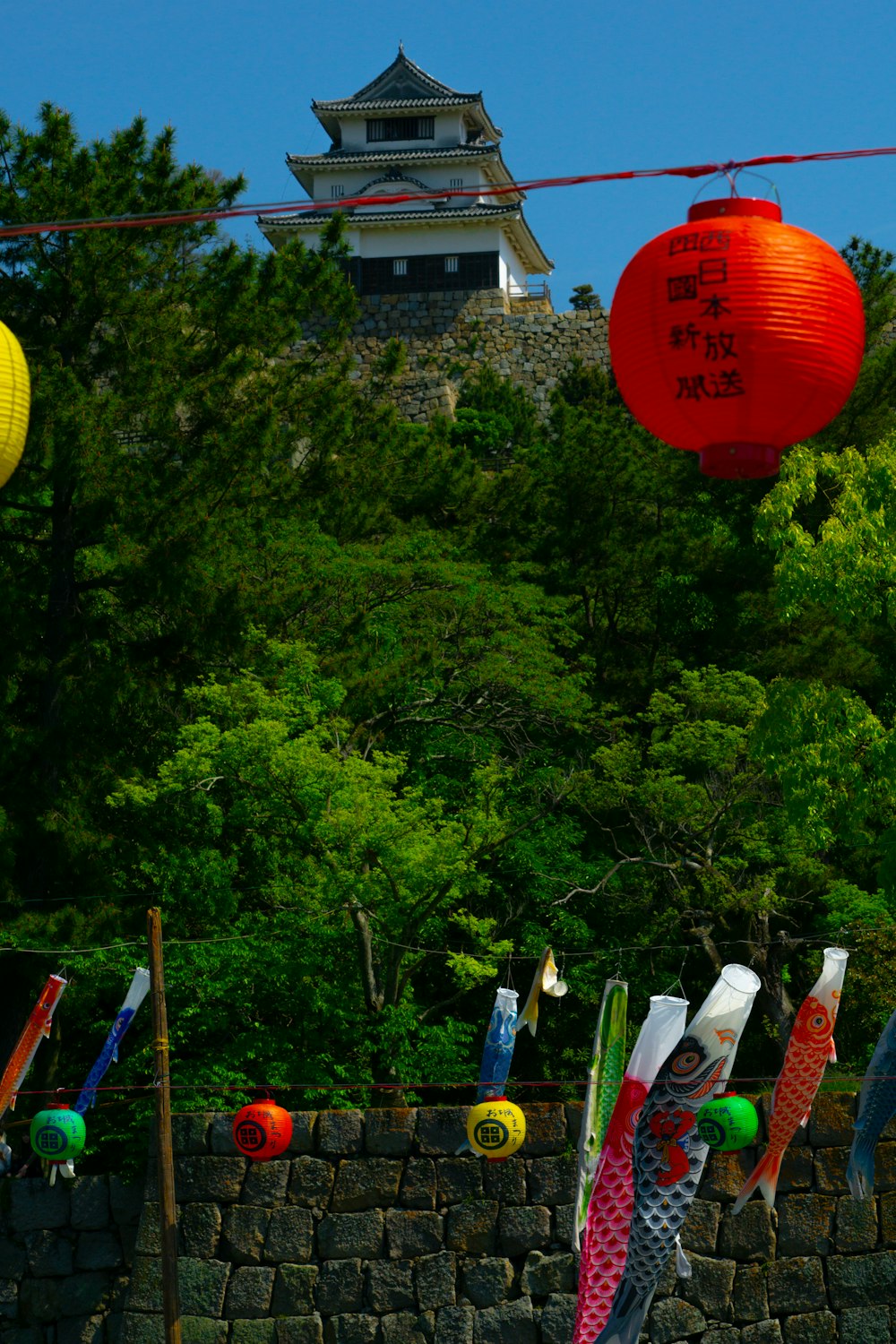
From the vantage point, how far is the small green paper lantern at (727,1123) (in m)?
9.67

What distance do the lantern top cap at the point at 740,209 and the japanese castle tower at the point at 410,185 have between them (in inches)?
1114

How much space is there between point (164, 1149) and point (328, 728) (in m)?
3.82

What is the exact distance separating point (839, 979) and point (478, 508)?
34.5 feet

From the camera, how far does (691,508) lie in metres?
18.1

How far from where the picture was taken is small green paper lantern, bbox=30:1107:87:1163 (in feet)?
36.8

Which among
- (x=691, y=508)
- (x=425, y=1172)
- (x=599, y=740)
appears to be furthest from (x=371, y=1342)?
(x=691, y=508)

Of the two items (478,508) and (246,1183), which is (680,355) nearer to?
(246,1183)

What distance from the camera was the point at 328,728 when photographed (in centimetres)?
1332

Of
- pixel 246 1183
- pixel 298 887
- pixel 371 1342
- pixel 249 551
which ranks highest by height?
pixel 249 551

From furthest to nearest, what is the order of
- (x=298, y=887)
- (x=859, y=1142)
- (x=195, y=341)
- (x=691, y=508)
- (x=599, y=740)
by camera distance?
(x=691, y=508), (x=599, y=740), (x=195, y=341), (x=298, y=887), (x=859, y=1142)

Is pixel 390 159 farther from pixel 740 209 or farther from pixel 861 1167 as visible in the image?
pixel 740 209

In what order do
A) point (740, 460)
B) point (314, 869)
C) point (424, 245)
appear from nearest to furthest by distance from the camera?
point (740, 460) → point (314, 869) → point (424, 245)

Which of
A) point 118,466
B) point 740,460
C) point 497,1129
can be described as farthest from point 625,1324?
point 118,466

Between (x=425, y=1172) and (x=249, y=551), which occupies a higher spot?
(x=249, y=551)
